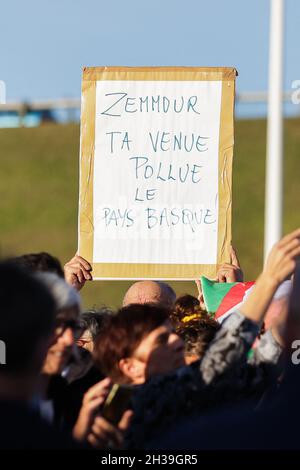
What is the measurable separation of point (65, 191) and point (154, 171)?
19030 millimetres

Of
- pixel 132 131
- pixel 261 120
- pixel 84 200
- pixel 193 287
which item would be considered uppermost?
pixel 261 120

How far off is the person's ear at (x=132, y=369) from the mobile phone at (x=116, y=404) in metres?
0.08

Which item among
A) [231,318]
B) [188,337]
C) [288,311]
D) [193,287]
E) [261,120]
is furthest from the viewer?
[261,120]

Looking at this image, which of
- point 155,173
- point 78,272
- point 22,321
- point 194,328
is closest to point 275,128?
point 155,173

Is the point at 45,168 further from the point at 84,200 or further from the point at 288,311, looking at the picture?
the point at 288,311

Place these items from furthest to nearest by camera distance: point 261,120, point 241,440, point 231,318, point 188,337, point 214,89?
point 261,120
point 214,89
point 188,337
point 231,318
point 241,440

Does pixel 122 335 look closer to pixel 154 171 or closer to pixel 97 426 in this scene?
pixel 97 426

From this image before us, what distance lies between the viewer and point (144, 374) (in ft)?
7.98

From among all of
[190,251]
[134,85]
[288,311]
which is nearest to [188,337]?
[288,311]

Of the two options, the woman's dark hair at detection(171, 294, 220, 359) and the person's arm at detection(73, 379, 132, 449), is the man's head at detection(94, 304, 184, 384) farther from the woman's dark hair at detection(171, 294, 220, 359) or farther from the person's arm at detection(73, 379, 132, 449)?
the woman's dark hair at detection(171, 294, 220, 359)

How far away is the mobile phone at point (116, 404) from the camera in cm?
228

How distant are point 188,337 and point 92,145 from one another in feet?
5.31

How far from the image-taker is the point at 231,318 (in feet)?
7.57

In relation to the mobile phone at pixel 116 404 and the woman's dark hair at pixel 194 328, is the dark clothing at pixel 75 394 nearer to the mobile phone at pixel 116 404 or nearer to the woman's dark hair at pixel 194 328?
the mobile phone at pixel 116 404
